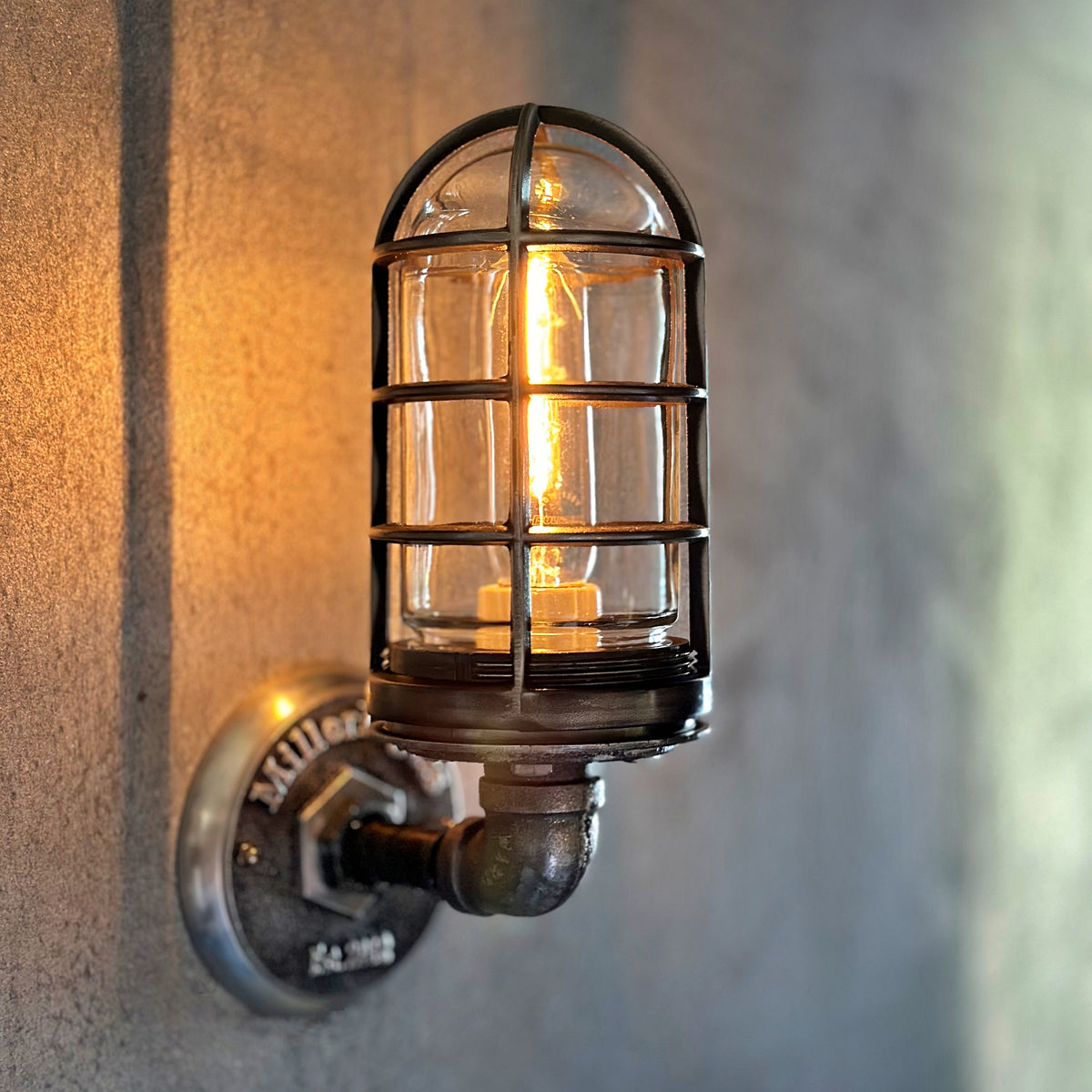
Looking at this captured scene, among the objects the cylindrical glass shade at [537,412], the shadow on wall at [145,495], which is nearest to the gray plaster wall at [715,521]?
the shadow on wall at [145,495]

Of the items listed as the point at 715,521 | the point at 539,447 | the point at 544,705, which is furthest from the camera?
the point at 715,521

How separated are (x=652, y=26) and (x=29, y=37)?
608mm

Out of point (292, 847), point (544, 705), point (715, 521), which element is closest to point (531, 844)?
point (544, 705)

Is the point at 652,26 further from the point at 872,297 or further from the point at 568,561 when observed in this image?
the point at 568,561

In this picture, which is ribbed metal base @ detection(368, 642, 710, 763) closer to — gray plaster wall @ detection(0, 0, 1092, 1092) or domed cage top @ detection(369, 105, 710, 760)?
domed cage top @ detection(369, 105, 710, 760)

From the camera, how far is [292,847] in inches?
36.1

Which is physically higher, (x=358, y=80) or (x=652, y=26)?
(x=652, y=26)

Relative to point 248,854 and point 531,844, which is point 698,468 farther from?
point 248,854

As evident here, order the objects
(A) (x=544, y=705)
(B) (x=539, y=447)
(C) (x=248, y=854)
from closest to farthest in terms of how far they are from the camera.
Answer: (A) (x=544, y=705)
(B) (x=539, y=447)
(C) (x=248, y=854)

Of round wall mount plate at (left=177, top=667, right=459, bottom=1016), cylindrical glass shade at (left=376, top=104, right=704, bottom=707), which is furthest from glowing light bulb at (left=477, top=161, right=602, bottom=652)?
round wall mount plate at (left=177, top=667, right=459, bottom=1016)

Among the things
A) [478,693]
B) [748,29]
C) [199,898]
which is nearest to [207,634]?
[199,898]

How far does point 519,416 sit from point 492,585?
149 millimetres

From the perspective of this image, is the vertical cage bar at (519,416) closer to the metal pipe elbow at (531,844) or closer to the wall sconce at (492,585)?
the wall sconce at (492,585)

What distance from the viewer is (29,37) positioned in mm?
764
